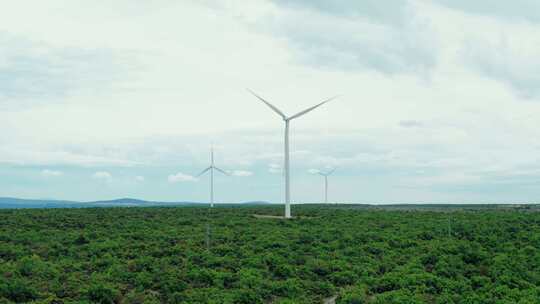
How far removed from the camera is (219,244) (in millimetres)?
40906

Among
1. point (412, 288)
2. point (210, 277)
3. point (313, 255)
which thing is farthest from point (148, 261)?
point (412, 288)

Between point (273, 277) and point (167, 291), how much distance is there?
6.49m

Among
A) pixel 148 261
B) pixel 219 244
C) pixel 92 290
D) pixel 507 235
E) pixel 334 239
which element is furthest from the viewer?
pixel 507 235

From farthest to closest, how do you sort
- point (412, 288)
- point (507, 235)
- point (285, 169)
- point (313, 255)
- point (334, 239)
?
point (285, 169) → point (507, 235) → point (334, 239) → point (313, 255) → point (412, 288)

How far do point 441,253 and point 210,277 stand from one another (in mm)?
17289

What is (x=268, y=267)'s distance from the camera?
109 ft

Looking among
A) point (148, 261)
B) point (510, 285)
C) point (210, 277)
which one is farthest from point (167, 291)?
point (510, 285)

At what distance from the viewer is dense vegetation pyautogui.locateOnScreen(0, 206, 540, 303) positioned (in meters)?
26.7

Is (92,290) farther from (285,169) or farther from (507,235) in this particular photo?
(285,169)

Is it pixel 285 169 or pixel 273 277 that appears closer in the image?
pixel 273 277

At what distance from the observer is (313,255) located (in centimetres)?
3766

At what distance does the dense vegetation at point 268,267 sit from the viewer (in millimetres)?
26656

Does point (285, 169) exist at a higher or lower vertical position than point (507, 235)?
higher

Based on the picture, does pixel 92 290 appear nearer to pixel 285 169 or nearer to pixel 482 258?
pixel 482 258
